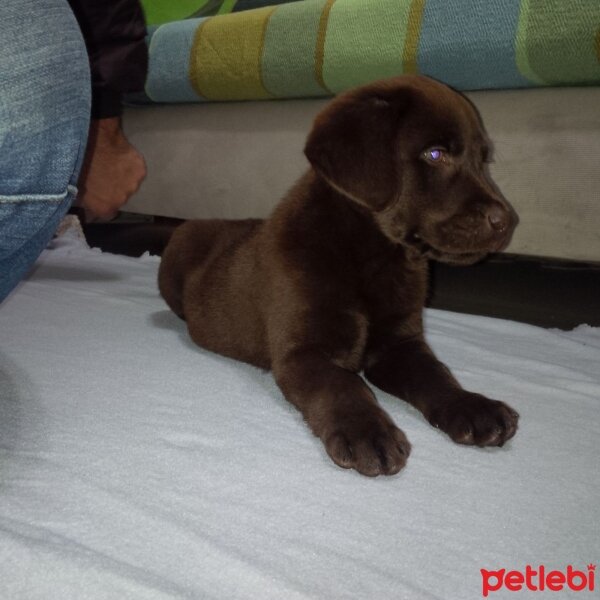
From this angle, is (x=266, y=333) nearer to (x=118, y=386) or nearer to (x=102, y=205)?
(x=118, y=386)

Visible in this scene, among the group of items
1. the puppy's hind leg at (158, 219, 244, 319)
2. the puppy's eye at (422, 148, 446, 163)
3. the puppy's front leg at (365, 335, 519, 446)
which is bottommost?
the puppy's hind leg at (158, 219, 244, 319)

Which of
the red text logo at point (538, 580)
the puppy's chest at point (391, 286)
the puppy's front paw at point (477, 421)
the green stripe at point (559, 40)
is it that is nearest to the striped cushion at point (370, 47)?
the green stripe at point (559, 40)

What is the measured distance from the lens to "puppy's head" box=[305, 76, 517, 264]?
114cm

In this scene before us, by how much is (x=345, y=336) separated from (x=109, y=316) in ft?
2.59

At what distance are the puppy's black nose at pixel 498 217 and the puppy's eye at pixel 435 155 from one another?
0.42 feet

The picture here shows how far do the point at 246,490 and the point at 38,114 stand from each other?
1.79ft

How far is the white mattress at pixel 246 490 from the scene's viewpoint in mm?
722

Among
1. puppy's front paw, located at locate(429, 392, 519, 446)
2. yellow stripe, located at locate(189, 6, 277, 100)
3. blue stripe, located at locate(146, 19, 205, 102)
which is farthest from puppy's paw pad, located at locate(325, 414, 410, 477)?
blue stripe, located at locate(146, 19, 205, 102)

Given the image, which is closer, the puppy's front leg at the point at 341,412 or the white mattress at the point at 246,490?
the white mattress at the point at 246,490

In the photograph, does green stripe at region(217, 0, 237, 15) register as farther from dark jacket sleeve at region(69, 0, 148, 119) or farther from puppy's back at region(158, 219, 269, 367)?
puppy's back at region(158, 219, 269, 367)

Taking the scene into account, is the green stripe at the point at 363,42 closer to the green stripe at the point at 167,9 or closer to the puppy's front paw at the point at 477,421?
the puppy's front paw at the point at 477,421

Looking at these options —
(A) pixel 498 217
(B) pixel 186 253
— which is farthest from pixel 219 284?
(A) pixel 498 217

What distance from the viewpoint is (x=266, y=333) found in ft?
4.38

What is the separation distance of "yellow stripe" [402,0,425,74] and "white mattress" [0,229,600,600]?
81 centimetres
